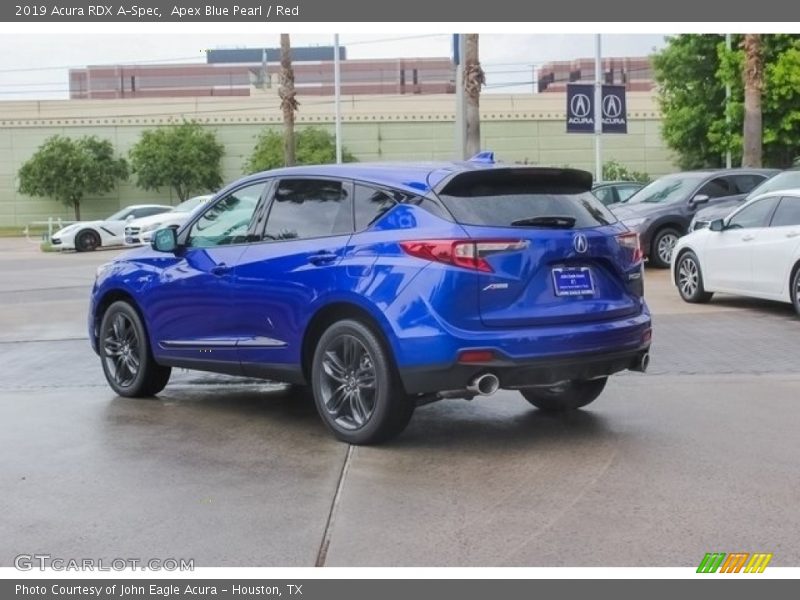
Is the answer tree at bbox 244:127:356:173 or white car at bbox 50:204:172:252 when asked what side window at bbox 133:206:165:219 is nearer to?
white car at bbox 50:204:172:252

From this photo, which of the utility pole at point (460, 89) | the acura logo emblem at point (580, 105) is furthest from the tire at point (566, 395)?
the acura logo emblem at point (580, 105)

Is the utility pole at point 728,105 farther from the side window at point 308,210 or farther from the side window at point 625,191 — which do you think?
the side window at point 308,210

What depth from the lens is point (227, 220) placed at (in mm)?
7930

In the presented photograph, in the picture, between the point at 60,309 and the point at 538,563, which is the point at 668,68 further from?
the point at 538,563

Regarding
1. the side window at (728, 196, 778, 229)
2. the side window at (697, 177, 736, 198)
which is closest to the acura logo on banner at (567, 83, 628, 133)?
the side window at (697, 177, 736, 198)

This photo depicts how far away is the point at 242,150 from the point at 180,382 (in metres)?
43.2

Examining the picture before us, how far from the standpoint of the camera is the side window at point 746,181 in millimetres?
19250

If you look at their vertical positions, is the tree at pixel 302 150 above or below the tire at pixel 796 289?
above

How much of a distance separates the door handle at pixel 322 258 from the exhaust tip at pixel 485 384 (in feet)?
4.05

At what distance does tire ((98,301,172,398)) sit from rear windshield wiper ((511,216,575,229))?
336cm

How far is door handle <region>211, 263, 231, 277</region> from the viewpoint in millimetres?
7637

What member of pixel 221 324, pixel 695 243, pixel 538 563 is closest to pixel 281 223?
pixel 221 324

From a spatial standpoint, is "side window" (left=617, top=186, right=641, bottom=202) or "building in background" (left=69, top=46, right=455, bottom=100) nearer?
"side window" (left=617, top=186, right=641, bottom=202)

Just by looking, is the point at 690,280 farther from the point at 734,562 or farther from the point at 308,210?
the point at 734,562
